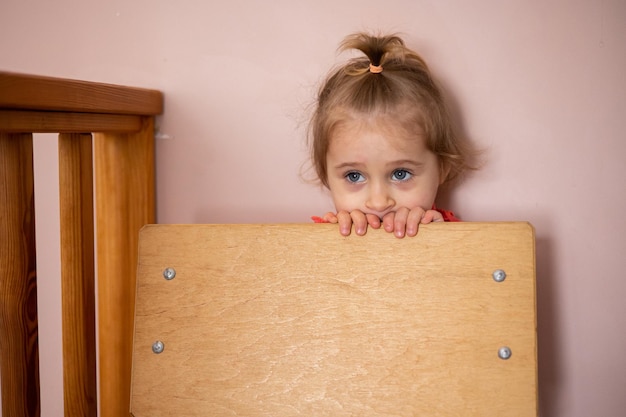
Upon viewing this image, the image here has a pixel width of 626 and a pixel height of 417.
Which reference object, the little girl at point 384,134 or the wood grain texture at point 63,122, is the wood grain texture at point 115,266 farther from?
the little girl at point 384,134

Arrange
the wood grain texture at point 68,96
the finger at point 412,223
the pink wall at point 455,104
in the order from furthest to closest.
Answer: the pink wall at point 455,104 < the finger at point 412,223 < the wood grain texture at point 68,96

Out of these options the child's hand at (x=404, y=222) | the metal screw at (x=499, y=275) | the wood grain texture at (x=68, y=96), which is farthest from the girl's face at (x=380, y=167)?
the wood grain texture at (x=68, y=96)

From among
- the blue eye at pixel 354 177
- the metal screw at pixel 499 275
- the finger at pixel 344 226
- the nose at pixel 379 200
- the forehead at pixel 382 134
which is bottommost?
the metal screw at pixel 499 275

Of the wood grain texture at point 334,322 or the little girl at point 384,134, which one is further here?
the little girl at point 384,134

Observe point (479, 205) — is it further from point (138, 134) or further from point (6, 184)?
point (6, 184)

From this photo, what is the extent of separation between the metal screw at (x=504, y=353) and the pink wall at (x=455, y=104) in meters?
0.38

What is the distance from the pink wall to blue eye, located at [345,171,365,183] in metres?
0.19

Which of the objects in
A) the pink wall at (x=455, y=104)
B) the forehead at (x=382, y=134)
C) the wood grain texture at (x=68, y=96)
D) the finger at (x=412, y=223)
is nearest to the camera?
the wood grain texture at (x=68, y=96)

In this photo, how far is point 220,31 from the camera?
4.34 ft

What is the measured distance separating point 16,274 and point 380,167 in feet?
1.85

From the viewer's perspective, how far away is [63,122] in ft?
3.19

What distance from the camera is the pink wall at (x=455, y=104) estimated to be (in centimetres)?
121

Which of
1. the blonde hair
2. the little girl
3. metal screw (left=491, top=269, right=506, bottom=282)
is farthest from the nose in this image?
metal screw (left=491, top=269, right=506, bottom=282)

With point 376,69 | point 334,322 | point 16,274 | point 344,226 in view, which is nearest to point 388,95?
point 376,69
